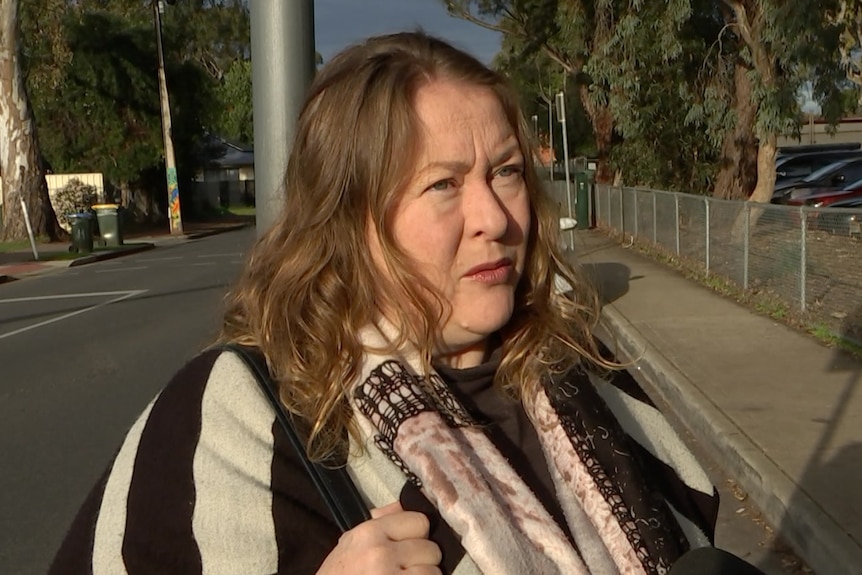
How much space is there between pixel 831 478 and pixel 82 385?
20.6 ft

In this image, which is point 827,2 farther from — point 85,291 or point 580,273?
point 580,273

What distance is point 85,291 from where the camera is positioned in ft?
56.9

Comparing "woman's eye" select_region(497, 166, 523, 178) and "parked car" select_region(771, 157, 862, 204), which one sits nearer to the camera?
"woman's eye" select_region(497, 166, 523, 178)

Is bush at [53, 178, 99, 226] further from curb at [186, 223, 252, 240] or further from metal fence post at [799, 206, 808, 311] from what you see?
metal fence post at [799, 206, 808, 311]

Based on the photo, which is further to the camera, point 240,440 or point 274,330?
point 274,330

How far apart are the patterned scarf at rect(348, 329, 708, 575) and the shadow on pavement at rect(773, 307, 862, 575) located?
132 inches

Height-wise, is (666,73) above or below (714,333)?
above

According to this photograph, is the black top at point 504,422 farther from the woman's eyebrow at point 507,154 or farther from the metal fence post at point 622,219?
the metal fence post at point 622,219

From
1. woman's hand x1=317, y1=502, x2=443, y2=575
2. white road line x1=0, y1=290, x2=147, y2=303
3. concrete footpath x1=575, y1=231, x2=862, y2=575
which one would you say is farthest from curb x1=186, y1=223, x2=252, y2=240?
woman's hand x1=317, y1=502, x2=443, y2=575

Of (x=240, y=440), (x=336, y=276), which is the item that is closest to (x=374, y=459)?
(x=240, y=440)

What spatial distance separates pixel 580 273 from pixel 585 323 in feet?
0.54

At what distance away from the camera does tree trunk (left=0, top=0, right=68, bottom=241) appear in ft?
94.7

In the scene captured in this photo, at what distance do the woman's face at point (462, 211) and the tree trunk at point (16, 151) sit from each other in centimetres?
2959

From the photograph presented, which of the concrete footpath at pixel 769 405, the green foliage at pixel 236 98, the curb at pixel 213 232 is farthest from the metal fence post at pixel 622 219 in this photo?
the green foliage at pixel 236 98
